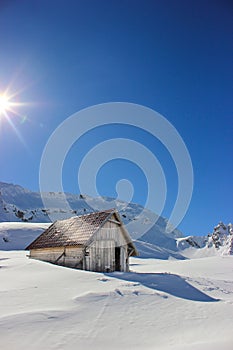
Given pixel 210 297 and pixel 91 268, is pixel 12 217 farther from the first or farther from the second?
pixel 210 297

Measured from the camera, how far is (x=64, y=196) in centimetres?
Answer: 15900

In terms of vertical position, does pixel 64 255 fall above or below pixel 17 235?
below

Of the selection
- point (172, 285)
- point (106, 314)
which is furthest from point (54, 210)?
point (106, 314)

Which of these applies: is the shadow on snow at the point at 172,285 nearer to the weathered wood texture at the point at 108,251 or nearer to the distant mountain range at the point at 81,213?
the weathered wood texture at the point at 108,251

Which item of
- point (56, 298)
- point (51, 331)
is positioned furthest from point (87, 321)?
point (56, 298)

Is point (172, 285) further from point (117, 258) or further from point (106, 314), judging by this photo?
point (117, 258)

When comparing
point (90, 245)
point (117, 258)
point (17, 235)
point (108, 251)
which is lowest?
point (117, 258)

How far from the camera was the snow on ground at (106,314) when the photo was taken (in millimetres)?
6391

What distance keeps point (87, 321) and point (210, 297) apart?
21.2 feet

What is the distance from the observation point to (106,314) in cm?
829

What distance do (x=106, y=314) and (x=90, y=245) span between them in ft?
33.1

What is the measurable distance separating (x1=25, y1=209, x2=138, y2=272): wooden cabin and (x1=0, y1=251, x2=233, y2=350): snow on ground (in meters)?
4.99

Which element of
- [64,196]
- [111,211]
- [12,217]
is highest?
[64,196]

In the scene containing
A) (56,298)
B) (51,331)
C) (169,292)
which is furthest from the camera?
(169,292)
